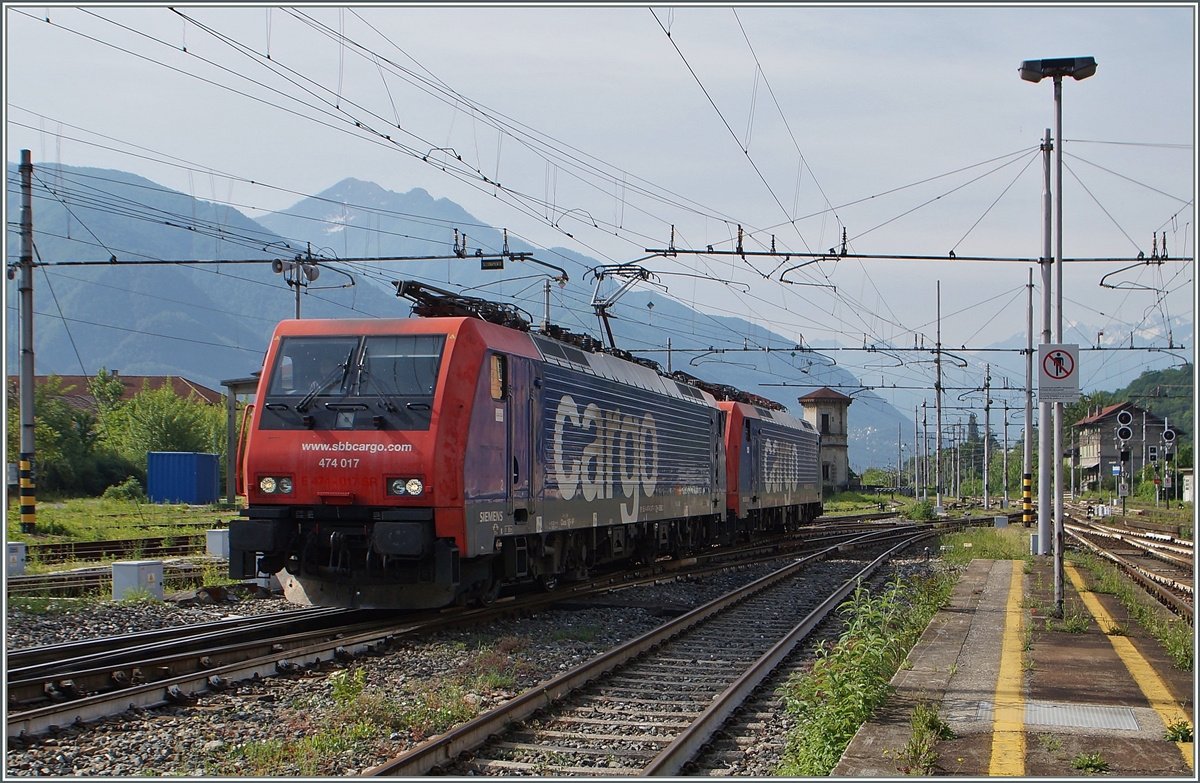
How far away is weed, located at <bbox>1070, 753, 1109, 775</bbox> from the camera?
5945mm

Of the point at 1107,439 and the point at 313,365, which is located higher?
the point at 313,365

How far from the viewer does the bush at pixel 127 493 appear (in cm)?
3972

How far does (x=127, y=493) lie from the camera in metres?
40.6

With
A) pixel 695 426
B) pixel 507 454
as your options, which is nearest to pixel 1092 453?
pixel 695 426

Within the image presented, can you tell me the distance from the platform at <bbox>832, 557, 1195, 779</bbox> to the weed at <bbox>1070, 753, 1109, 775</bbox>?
33 mm

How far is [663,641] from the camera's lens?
36.9ft

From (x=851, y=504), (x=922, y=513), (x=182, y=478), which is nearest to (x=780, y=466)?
(x=922, y=513)

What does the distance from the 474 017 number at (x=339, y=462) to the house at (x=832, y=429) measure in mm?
68962

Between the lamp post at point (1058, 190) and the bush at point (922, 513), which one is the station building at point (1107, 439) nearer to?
the bush at point (922, 513)

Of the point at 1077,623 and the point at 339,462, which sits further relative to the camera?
the point at 339,462

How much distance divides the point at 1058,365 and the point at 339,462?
7421 millimetres

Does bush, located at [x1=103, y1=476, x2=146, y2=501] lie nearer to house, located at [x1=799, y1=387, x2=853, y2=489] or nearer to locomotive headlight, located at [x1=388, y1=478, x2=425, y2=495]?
locomotive headlight, located at [x1=388, y1=478, x2=425, y2=495]

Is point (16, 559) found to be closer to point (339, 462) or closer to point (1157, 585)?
point (339, 462)

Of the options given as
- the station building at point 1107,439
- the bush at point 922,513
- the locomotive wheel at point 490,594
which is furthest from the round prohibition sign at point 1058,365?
the station building at point 1107,439
